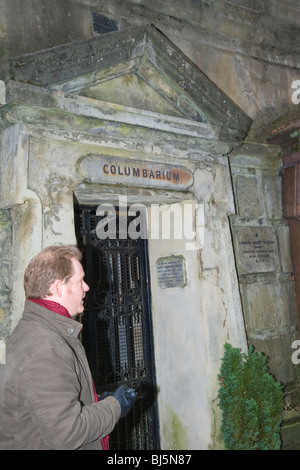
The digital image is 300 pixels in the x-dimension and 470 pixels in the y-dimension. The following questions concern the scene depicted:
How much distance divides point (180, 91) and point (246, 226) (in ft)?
5.09

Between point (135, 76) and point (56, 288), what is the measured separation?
2352 millimetres

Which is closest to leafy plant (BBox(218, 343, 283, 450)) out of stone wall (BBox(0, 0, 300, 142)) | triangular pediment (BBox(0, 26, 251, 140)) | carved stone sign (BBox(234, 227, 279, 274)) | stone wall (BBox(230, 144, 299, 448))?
stone wall (BBox(230, 144, 299, 448))

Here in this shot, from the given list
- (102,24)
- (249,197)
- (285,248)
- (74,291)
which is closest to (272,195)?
(249,197)

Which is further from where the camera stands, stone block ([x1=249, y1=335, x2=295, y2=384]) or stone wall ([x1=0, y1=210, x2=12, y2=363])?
stone block ([x1=249, y1=335, x2=295, y2=384])

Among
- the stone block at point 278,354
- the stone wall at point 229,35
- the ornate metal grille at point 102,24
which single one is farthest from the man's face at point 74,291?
the ornate metal grille at point 102,24

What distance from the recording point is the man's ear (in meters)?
1.96

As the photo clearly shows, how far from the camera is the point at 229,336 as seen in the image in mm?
3699

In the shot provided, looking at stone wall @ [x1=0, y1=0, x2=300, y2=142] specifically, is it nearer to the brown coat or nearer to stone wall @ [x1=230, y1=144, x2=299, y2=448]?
stone wall @ [x1=230, y1=144, x2=299, y2=448]

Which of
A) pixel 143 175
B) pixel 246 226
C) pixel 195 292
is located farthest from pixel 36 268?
pixel 246 226

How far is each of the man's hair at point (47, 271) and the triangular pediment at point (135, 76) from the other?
1.44 m

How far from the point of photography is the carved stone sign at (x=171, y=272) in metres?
3.85

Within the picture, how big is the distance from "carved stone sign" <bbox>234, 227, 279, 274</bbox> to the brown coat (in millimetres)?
2590

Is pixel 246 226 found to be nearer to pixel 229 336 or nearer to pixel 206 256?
pixel 206 256
